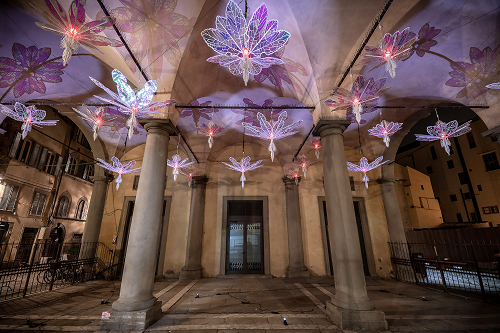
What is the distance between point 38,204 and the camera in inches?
491

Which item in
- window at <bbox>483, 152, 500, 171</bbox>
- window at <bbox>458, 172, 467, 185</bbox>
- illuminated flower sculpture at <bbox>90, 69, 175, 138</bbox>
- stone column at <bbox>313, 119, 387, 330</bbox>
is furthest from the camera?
window at <bbox>458, 172, 467, 185</bbox>

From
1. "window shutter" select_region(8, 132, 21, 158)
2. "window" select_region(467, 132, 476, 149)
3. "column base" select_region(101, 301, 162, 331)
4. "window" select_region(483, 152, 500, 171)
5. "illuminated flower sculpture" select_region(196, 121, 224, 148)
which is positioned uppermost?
"window" select_region(467, 132, 476, 149)

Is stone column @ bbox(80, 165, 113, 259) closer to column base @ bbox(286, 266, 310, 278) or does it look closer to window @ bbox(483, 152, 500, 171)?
column base @ bbox(286, 266, 310, 278)

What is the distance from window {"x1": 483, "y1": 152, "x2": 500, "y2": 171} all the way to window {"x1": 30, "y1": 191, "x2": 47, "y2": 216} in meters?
29.6

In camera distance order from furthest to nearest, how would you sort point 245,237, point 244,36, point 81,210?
point 81,210
point 245,237
point 244,36

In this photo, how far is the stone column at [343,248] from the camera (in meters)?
3.57

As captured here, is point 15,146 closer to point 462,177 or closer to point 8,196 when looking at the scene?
point 8,196

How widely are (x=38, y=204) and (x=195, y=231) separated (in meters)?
10.6

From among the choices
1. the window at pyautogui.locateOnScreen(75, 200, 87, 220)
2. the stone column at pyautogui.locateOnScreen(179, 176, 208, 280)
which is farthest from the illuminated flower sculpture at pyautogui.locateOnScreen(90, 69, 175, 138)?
the window at pyautogui.locateOnScreen(75, 200, 87, 220)

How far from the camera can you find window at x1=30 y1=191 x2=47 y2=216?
12109mm

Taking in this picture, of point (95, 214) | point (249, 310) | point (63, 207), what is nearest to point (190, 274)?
point (95, 214)

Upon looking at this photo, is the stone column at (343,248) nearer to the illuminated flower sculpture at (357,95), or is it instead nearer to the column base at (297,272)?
the illuminated flower sculpture at (357,95)

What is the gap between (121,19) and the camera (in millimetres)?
4121

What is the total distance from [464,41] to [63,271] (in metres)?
12.9
